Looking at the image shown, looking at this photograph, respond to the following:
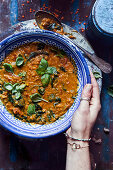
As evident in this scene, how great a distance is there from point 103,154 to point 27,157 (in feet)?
4.44

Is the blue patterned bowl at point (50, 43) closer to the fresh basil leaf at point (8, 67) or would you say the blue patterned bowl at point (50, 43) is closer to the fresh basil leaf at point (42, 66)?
the fresh basil leaf at point (8, 67)

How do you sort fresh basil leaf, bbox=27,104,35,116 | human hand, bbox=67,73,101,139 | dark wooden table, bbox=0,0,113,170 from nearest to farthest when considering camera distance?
human hand, bbox=67,73,101,139
fresh basil leaf, bbox=27,104,35,116
dark wooden table, bbox=0,0,113,170

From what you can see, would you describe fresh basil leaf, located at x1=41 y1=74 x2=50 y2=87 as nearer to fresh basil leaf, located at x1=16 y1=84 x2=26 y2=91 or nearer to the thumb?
fresh basil leaf, located at x1=16 y1=84 x2=26 y2=91

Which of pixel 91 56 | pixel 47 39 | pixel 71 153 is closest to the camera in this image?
pixel 71 153

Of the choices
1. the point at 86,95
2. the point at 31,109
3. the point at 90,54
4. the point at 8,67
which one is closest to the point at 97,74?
the point at 90,54

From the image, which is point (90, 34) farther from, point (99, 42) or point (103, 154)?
point (103, 154)

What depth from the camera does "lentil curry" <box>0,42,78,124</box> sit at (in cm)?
298

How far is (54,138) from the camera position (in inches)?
133

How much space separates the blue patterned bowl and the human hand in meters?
0.17

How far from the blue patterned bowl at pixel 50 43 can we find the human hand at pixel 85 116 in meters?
0.17

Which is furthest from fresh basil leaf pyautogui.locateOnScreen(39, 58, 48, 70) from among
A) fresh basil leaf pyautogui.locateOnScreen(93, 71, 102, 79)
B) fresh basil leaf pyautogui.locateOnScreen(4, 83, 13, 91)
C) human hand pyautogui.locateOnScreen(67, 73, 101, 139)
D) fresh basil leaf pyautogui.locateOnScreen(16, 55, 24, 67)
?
fresh basil leaf pyautogui.locateOnScreen(93, 71, 102, 79)

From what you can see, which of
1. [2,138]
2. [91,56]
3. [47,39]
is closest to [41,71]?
[47,39]

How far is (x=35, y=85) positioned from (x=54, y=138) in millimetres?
1040

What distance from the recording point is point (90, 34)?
3.26 m
